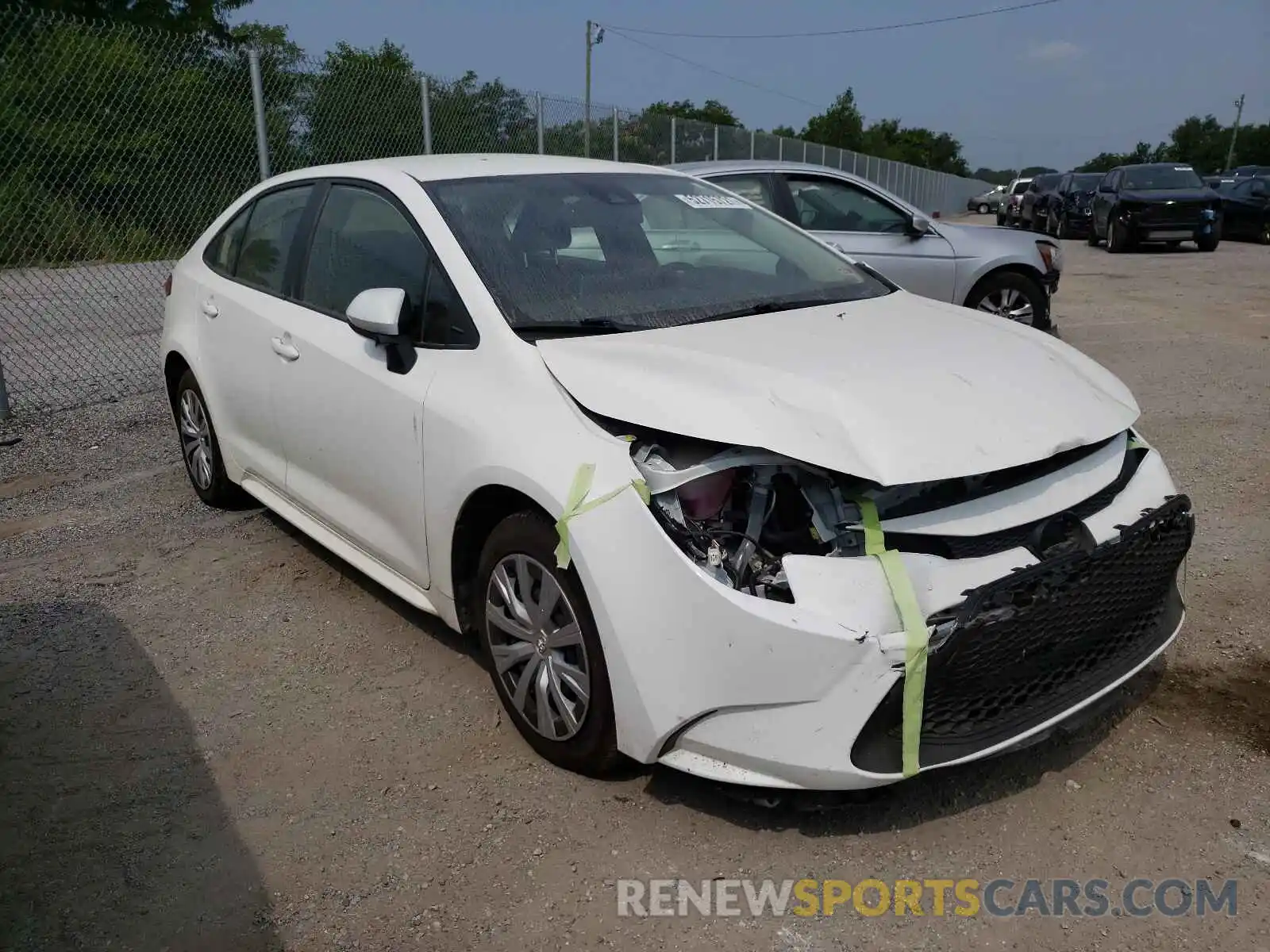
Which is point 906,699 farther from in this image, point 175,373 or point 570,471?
point 175,373

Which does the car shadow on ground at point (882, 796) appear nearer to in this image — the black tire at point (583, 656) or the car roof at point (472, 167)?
the black tire at point (583, 656)

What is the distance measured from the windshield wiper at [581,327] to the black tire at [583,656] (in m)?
0.57

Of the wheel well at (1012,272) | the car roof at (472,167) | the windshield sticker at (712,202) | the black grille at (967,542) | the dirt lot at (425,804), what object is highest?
the car roof at (472,167)

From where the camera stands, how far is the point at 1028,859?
2.54m

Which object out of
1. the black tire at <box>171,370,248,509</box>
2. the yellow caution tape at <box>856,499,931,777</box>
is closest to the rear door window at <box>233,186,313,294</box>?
the black tire at <box>171,370,248,509</box>

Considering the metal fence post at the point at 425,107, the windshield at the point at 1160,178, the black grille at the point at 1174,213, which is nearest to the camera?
the metal fence post at the point at 425,107

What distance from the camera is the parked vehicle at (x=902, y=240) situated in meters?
7.94

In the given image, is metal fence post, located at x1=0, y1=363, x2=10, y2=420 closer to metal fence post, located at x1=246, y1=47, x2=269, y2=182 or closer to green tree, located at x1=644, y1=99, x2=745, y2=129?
metal fence post, located at x1=246, y1=47, x2=269, y2=182

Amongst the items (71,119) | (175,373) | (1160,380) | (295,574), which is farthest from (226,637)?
(1160,380)

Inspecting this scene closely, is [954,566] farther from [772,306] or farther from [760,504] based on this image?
[772,306]

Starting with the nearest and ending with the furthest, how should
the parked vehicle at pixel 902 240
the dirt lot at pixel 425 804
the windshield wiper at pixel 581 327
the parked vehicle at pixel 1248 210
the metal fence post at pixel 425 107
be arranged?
the dirt lot at pixel 425 804, the windshield wiper at pixel 581 327, the parked vehicle at pixel 902 240, the metal fence post at pixel 425 107, the parked vehicle at pixel 1248 210

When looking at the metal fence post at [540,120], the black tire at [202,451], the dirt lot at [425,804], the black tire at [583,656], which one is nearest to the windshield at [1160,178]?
the metal fence post at [540,120]

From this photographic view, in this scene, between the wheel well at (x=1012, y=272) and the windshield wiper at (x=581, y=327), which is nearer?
the windshield wiper at (x=581, y=327)

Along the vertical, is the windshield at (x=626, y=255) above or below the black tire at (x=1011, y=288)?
above
